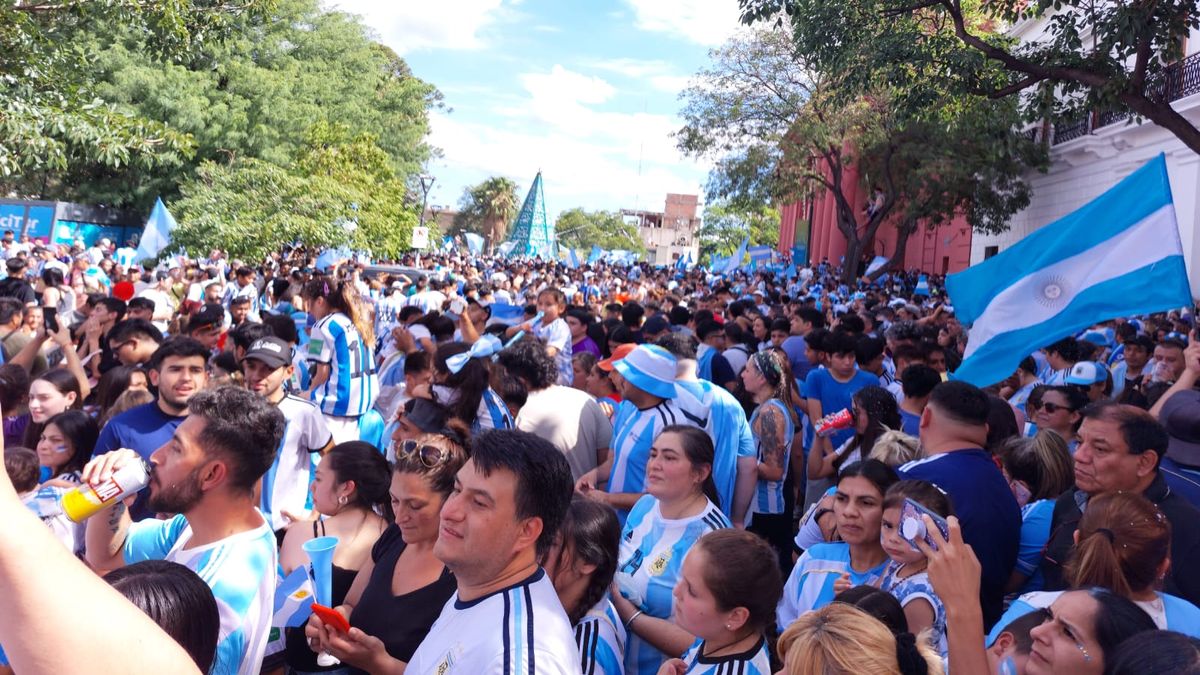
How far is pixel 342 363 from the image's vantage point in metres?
6.80

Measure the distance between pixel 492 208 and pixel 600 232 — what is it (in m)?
25.7

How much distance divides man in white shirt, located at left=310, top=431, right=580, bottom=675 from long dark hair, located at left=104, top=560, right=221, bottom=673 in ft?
1.64

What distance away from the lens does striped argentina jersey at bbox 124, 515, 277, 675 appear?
9.43 feet

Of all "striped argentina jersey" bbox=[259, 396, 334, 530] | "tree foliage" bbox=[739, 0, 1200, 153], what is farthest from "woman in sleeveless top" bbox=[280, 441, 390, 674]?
"tree foliage" bbox=[739, 0, 1200, 153]

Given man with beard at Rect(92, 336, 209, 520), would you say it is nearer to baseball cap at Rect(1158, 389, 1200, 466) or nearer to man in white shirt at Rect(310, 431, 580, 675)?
man in white shirt at Rect(310, 431, 580, 675)

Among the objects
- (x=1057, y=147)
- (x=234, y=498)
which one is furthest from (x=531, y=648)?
(x=1057, y=147)

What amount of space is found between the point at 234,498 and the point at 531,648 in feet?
4.55

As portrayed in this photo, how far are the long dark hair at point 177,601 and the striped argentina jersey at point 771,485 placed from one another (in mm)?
3860

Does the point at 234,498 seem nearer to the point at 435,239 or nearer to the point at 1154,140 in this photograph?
the point at 1154,140

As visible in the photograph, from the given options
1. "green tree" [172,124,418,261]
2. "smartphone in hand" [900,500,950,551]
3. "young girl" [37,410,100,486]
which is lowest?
"young girl" [37,410,100,486]

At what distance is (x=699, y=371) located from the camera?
26.2 ft

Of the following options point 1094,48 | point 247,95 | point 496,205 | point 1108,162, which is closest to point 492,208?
point 496,205

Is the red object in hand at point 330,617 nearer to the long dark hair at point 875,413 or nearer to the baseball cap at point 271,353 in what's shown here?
the baseball cap at point 271,353

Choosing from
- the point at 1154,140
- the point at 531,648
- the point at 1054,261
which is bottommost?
the point at 531,648
